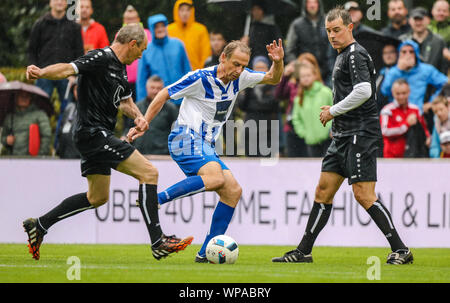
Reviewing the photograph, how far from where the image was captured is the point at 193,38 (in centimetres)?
1280

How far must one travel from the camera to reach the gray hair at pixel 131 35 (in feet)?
29.0

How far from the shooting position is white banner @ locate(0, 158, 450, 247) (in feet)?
39.4

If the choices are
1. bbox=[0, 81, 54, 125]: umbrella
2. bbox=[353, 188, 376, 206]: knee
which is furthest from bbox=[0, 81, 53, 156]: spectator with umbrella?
bbox=[353, 188, 376, 206]: knee

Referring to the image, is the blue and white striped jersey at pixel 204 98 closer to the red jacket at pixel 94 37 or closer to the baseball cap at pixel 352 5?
the red jacket at pixel 94 37

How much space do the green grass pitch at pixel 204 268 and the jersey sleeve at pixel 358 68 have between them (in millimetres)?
1824

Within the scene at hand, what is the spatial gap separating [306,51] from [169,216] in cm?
302

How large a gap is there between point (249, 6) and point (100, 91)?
4.26 m

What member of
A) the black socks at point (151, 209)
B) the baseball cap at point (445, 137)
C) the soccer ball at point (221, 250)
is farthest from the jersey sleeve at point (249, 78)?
the baseball cap at point (445, 137)

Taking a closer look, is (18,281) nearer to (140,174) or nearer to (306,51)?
(140,174)

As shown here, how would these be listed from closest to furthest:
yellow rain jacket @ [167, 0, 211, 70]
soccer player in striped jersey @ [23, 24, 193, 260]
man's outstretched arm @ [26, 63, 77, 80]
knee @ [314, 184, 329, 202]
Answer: man's outstretched arm @ [26, 63, 77, 80], soccer player in striped jersey @ [23, 24, 193, 260], knee @ [314, 184, 329, 202], yellow rain jacket @ [167, 0, 211, 70]

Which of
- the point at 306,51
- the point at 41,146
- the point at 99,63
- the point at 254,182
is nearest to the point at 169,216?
the point at 254,182

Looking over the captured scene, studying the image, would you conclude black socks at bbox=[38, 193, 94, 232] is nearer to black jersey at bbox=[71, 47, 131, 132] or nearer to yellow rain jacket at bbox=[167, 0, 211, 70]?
black jersey at bbox=[71, 47, 131, 132]

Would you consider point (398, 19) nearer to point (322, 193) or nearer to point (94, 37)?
point (94, 37)

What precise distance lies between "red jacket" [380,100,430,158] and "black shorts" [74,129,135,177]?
4.75m
